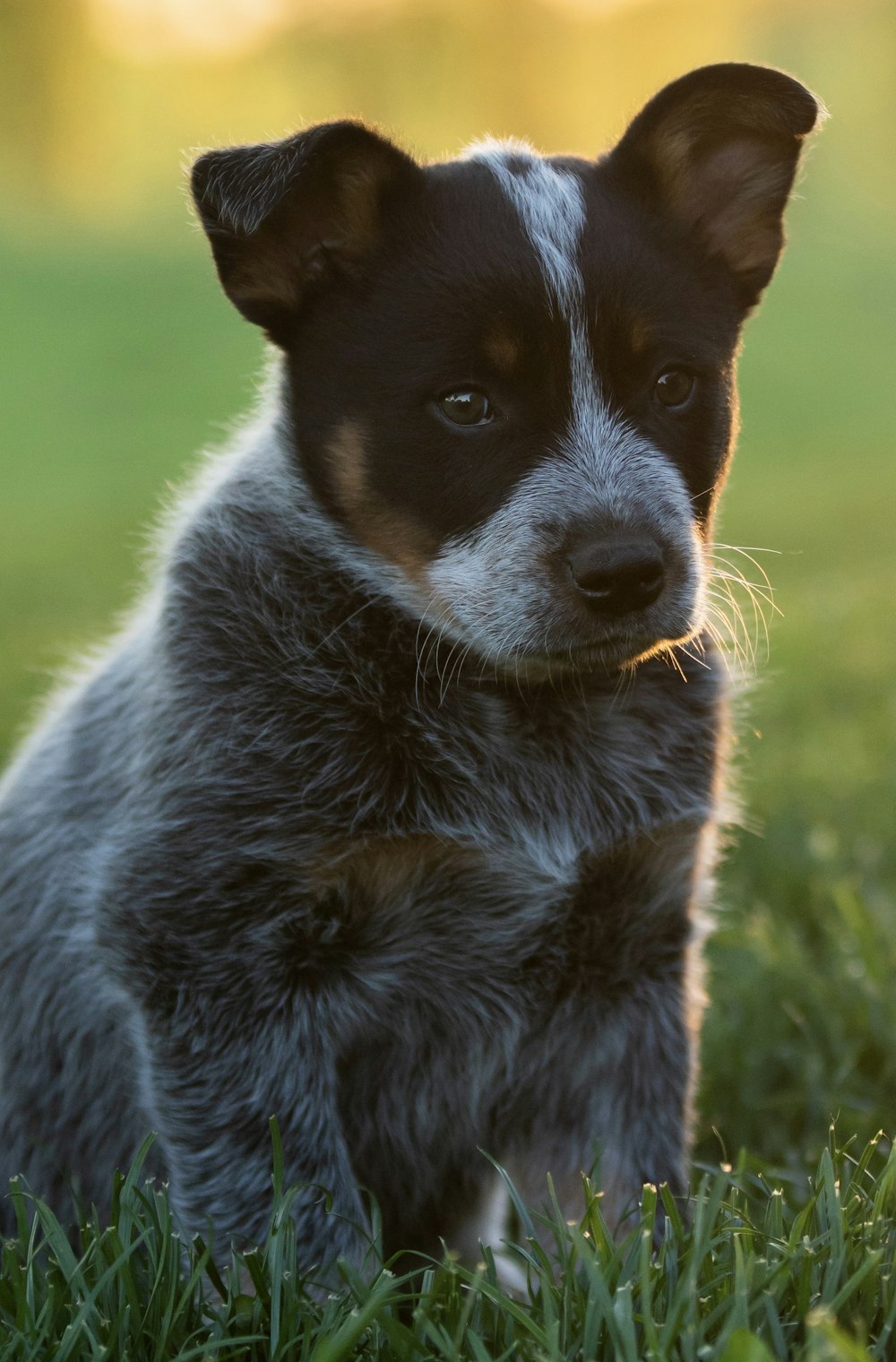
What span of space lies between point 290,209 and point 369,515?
2.00 feet

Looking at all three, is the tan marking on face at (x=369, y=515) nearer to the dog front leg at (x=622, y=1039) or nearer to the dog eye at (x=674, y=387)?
the dog eye at (x=674, y=387)

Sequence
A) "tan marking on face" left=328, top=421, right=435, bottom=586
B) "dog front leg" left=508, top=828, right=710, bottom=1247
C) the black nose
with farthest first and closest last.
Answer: "dog front leg" left=508, top=828, right=710, bottom=1247, "tan marking on face" left=328, top=421, right=435, bottom=586, the black nose

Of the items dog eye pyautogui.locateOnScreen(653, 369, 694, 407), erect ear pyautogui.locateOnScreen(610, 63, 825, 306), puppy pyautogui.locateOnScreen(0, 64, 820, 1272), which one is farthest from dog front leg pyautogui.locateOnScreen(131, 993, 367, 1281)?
erect ear pyautogui.locateOnScreen(610, 63, 825, 306)

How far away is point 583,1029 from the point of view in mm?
3062

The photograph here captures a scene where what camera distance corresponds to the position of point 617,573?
268 centimetres

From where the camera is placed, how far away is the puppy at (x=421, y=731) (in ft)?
9.04

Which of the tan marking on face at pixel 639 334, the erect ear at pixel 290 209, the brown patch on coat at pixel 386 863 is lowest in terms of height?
the brown patch on coat at pixel 386 863

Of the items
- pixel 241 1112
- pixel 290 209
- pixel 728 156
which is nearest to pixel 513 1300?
pixel 241 1112

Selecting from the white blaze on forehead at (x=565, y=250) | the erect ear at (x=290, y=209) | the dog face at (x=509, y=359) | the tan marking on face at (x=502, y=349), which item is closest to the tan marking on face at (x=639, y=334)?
the dog face at (x=509, y=359)

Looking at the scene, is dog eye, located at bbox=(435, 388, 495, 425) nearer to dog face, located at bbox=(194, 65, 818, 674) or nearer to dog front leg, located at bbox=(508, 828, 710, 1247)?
dog face, located at bbox=(194, 65, 818, 674)

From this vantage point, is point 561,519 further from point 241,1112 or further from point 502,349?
point 241,1112

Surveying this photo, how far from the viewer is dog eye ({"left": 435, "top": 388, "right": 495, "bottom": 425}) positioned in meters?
2.79

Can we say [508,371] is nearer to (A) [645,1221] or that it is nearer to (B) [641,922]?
(B) [641,922]

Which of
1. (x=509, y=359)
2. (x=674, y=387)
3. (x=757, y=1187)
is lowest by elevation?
(x=757, y=1187)
